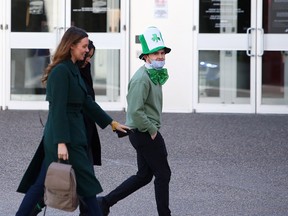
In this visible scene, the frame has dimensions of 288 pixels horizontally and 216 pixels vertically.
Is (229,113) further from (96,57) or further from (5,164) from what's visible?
(5,164)

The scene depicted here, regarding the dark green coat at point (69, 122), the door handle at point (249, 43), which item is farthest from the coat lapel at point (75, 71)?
the door handle at point (249, 43)

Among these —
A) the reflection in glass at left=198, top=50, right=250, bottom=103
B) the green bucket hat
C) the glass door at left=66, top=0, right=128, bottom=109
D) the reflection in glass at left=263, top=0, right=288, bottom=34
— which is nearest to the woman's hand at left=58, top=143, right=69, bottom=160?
the green bucket hat

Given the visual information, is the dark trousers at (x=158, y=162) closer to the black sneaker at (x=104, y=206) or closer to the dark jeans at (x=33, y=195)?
the black sneaker at (x=104, y=206)

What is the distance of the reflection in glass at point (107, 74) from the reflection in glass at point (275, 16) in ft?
8.28

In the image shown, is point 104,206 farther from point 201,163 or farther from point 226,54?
point 226,54

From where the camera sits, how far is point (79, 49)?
7273 mm

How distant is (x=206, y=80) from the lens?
15523 mm

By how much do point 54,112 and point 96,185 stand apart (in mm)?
696

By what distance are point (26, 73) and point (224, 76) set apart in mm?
3341

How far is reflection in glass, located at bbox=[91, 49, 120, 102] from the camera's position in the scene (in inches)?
612

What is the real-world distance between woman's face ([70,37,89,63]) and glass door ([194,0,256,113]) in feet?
26.7

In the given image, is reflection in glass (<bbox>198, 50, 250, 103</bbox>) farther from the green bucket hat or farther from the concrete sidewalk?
the green bucket hat

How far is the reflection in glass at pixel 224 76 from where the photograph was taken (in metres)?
15.4

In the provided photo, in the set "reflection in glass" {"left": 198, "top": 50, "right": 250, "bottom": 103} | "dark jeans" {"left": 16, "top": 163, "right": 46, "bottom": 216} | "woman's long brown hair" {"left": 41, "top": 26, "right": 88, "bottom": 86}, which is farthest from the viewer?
"reflection in glass" {"left": 198, "top": 50, "right": 250, "bottom": 103}
